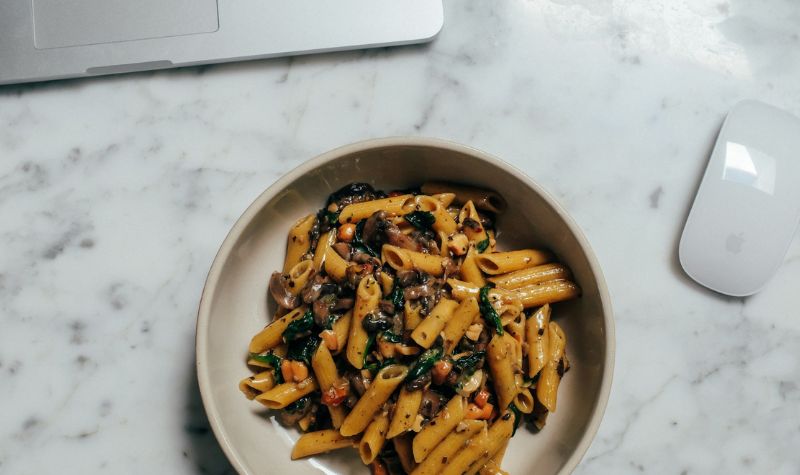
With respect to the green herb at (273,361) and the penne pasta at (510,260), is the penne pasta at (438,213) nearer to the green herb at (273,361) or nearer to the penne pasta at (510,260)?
the penne pasta at (510,260)

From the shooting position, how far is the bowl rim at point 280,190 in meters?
1.36

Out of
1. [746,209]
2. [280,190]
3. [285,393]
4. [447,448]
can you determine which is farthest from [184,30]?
[746,209]

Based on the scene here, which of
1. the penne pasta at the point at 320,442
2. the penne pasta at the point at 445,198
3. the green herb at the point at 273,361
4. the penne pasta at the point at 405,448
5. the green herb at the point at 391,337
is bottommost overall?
the penne pasta at the point at 320,442

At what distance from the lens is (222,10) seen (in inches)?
68.7

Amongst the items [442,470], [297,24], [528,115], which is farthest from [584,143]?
[442,470]

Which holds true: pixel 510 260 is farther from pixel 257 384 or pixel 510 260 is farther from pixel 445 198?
pixel 257 384

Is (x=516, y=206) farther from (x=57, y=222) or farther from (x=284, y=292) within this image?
(x=57, y=222)

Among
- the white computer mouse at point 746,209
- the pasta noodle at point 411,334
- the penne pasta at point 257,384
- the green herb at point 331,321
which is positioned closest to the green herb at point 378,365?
the pasta noodle at point 411,334

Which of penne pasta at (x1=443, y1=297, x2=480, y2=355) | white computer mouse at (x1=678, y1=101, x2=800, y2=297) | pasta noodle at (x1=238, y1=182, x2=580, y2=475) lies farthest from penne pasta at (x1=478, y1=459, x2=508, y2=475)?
white computer mouse at (x1=678, y1=101, x2=800, y2=297)

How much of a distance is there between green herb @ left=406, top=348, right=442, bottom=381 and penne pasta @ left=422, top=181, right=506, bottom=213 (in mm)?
340

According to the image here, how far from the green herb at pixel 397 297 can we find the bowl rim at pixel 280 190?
0.92 ft

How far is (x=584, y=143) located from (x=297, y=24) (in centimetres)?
74

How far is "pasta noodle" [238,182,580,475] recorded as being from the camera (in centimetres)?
138

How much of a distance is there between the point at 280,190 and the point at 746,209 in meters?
1.05
